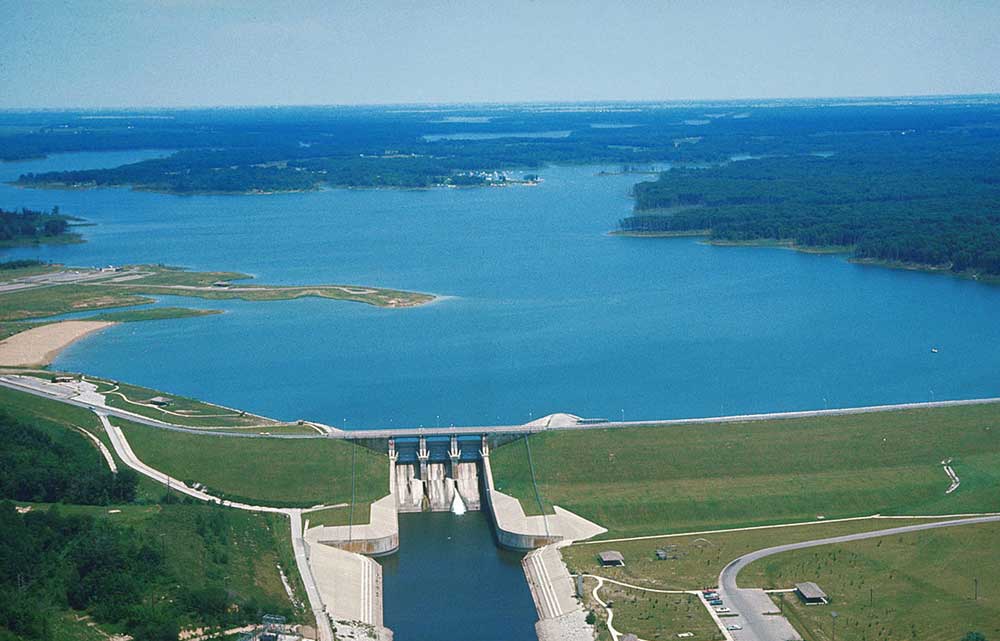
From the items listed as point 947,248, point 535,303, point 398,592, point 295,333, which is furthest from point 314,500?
point 947,248

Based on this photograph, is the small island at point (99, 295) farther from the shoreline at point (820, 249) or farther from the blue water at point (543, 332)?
the shoreline at point (820, 249)

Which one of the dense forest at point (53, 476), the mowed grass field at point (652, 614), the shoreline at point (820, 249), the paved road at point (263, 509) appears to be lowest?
the shoreline at point (820, 249)

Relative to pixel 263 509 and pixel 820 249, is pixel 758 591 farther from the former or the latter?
pixel 820 249

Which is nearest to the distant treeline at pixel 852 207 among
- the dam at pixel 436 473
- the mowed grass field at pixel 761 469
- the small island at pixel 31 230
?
the mowed grass field at pixel 761 469

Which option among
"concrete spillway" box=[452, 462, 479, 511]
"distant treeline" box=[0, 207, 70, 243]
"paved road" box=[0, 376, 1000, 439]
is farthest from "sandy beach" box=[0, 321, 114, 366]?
"distant treeline" box=[0, 207, 70, 243]

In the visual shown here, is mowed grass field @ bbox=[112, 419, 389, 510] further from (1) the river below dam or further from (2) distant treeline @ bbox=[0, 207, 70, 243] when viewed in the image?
(2) distant treeline @ bbox=[0, 207, 70, 243]

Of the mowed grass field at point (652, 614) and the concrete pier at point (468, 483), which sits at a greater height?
the mowed grass field at point (652, 614)
